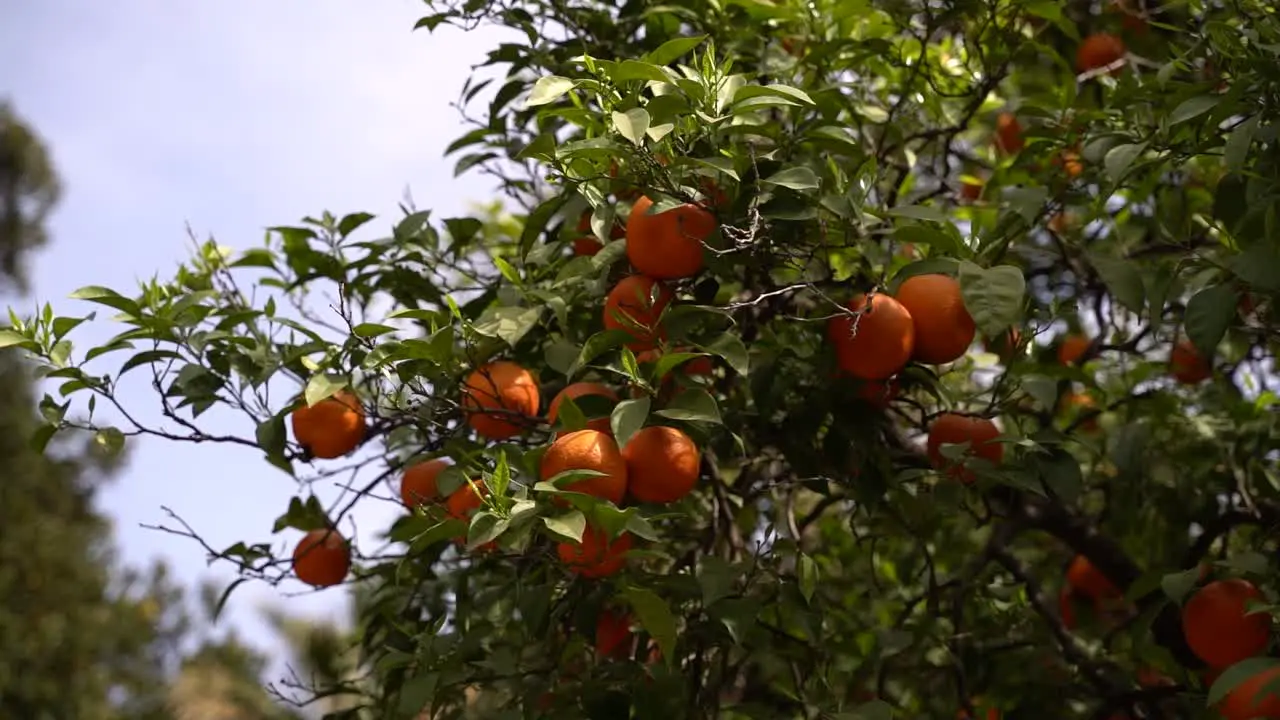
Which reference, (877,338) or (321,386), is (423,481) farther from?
(877,338)

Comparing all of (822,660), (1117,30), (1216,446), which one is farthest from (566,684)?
(1117,30)

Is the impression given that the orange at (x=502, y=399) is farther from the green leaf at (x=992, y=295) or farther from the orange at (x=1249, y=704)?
the orange at (x=1249, y=704)

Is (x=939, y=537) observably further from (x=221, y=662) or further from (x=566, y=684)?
(x=221, y=662)

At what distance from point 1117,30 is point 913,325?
1.28 metres

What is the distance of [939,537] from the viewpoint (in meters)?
2.12

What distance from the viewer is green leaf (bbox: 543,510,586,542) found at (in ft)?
2.99

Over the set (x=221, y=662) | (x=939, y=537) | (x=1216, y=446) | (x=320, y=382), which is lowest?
(x=1216, y=446)

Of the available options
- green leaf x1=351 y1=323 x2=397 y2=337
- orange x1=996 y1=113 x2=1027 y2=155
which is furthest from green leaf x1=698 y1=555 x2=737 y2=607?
orange x1=996 y1=113 x2=1027 y2=155

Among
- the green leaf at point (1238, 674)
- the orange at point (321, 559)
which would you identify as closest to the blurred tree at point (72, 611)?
the orange at point (321, 559)

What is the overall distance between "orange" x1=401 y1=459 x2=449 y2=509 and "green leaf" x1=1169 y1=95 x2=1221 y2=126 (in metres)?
0.85

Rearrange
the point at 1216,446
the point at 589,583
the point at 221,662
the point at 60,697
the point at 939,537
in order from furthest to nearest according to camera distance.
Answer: the point at 221,662 → the point at 60,697 → the point at 939,537 → the point at 1216,446 → the point at 589,583

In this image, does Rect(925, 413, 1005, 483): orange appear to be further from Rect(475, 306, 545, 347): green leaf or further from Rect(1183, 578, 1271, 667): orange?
Rect(475, 306, 545, 347): green leaf

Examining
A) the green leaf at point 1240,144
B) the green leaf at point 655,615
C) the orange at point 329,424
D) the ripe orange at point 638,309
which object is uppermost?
the orange at point 329,424

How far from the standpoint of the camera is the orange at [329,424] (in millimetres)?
1415
